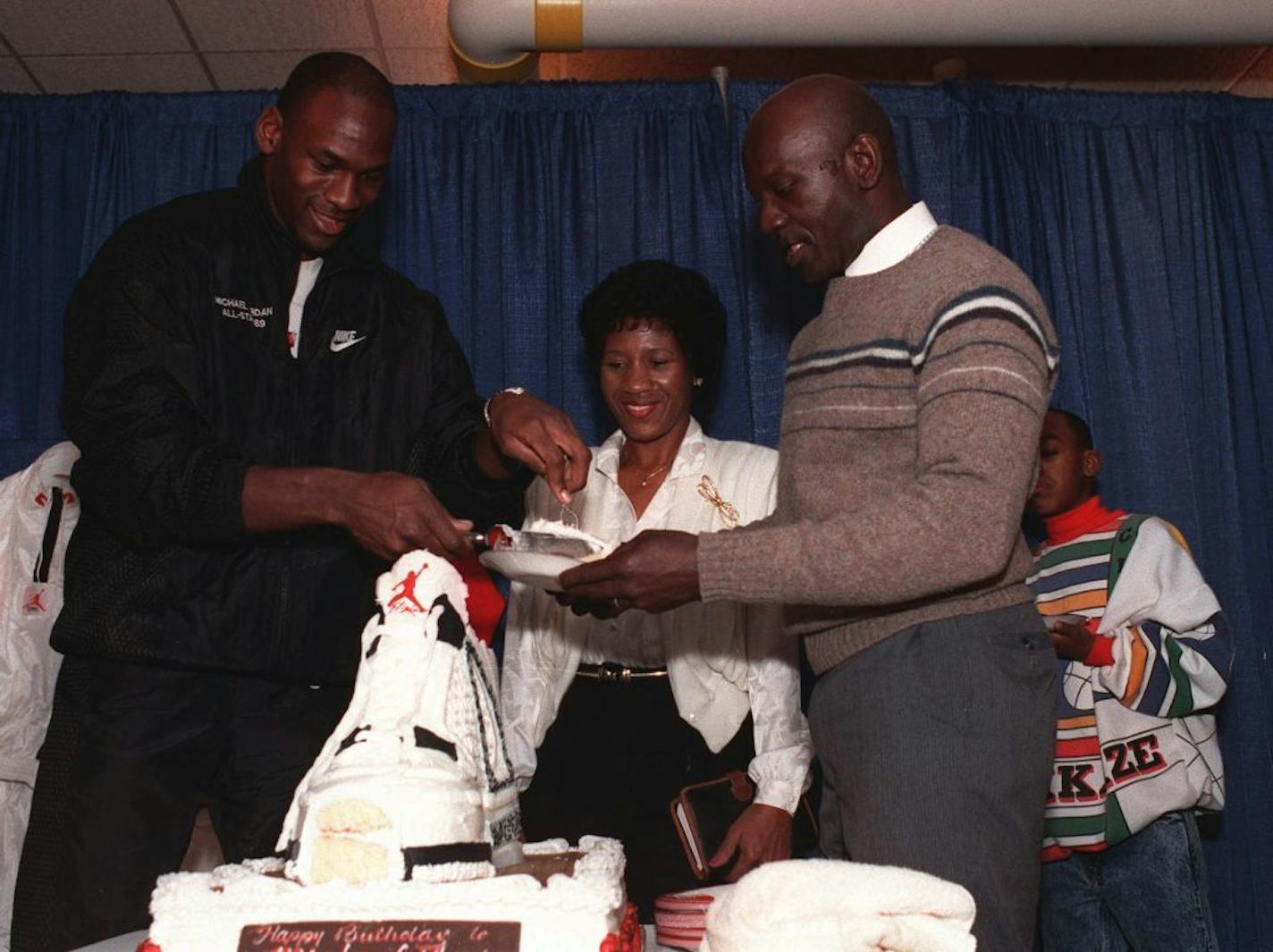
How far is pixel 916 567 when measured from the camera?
159cm

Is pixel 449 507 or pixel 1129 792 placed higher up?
pixel 449 507

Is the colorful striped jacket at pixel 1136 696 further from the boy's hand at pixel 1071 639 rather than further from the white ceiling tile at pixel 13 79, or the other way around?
the white ceiling tile at pixel 13 79

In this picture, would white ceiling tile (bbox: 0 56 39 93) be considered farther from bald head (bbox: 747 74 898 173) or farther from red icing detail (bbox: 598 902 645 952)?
red icing detail (bbox: 598 902 645 952)

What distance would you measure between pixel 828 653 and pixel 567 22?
2407mm

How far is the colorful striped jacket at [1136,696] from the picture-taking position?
9.53 feet

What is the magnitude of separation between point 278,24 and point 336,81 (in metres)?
1.87

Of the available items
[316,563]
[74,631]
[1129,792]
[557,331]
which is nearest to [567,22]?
[557,331]

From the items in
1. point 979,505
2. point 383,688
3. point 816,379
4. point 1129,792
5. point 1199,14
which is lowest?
point 1129,792

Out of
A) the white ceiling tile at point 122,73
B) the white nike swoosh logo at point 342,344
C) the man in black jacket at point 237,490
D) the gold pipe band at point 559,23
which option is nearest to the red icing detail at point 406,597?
the man in black jacket at point 237,490

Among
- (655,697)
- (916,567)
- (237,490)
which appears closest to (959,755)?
(916,567)

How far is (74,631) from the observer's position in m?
2.06

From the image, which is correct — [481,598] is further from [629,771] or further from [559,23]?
[559,23]

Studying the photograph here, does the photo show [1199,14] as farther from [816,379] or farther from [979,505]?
[979,505]

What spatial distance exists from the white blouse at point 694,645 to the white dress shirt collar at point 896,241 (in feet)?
2.68
